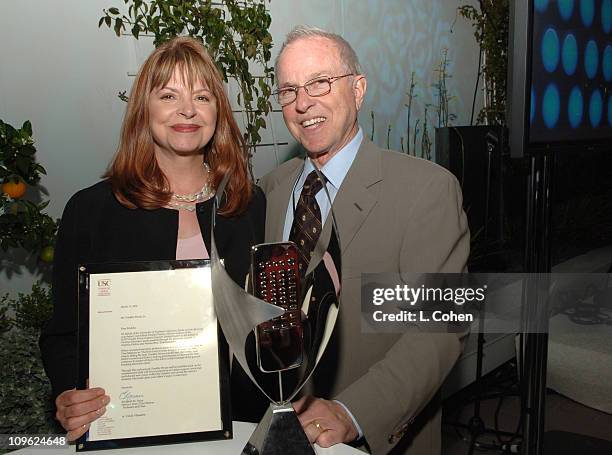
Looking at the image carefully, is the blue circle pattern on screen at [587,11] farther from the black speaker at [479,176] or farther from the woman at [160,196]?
the black speaker at [479,176]

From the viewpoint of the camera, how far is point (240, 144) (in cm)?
173

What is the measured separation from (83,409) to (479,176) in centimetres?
304

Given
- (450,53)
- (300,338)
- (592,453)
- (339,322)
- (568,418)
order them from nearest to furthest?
(300,338) → (339,322) → (592,453) → (568,418) → (450,53)

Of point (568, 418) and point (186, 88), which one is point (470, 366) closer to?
point (568, 418)

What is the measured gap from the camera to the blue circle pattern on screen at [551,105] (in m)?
1.88

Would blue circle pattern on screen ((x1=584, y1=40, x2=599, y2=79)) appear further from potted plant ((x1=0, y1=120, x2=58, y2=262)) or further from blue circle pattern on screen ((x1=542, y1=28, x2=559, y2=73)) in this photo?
potted plant ((x1=0, y1=120, x2=58, y2=262))

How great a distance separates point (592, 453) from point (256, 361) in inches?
88.8

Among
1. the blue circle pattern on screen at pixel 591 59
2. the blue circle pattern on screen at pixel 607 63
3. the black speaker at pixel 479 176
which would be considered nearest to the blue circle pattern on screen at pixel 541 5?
the blue circle pattern on screen at pixel 591 59

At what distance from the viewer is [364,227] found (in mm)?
1495

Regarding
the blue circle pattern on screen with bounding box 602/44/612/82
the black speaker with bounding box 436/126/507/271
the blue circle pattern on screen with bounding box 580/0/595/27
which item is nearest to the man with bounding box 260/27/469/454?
the blue circle pattern on screen with bounding box 580/0/595/27

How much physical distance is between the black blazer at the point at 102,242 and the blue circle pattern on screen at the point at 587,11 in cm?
133

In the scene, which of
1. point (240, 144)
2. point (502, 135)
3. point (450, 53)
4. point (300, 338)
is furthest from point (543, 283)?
point (450, 53)

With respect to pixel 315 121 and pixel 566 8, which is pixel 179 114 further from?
pixel 566 8

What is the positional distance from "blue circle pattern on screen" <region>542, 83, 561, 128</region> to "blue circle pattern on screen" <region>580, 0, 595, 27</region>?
0.95 ft
